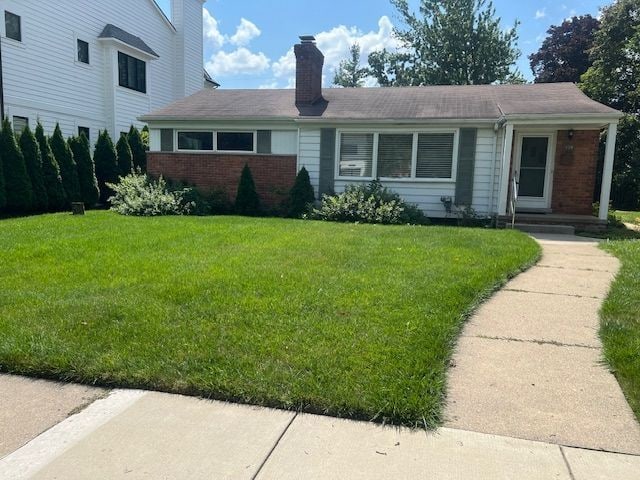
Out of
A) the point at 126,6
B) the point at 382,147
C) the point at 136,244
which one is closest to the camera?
the point at 136,244

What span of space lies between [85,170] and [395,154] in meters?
9.01

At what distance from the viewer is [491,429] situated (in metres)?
2.93

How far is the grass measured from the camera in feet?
11.1

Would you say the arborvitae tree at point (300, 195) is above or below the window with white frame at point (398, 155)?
below

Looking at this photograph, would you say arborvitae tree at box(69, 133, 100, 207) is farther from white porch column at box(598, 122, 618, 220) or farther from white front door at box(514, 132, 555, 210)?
white porch column at box(598, 122, 618, 220)

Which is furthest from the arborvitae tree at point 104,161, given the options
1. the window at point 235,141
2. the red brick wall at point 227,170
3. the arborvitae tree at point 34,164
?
the window at point 235,141

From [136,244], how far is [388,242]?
403 cm

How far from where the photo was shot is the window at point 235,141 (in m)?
14.4

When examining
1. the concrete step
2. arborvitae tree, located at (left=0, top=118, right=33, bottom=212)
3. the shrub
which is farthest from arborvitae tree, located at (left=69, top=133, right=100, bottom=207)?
the concrete step

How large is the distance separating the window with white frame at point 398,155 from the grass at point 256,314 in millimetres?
4983

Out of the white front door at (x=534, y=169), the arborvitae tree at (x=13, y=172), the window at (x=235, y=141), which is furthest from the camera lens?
the window at (x=235, y=141)

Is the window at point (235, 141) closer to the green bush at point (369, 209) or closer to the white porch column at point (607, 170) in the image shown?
the green bush at point (369, 209)

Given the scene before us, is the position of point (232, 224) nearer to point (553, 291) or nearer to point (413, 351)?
point (553, 291)

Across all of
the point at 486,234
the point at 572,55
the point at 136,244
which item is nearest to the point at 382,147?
the point at 486,234
